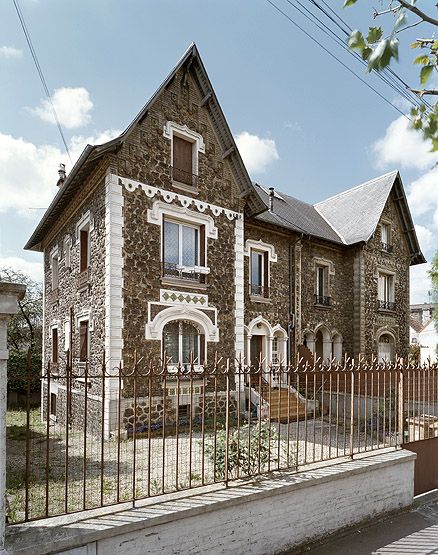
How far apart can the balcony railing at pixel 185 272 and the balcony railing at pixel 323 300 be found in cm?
731

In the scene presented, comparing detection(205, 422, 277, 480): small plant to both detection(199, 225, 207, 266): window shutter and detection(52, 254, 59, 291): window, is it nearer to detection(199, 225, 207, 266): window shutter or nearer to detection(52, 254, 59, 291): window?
detection(199, 225, 207, 266): window shutter

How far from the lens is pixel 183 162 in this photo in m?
12.6

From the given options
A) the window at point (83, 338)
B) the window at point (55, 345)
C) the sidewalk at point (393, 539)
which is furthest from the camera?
the window at point (55, 345)

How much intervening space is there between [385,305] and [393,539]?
16.9 m

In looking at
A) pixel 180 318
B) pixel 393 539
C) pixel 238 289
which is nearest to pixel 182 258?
pixel 180 318

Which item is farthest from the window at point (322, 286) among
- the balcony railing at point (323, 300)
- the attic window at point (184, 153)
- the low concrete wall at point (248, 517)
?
the low concrete wall at point (248, 517)

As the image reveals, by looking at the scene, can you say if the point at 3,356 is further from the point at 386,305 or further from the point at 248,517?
the point at 386,305

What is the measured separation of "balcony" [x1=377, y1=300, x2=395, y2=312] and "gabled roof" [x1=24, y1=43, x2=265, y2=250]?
31.1 ft

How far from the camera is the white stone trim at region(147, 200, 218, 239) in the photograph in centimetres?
1160

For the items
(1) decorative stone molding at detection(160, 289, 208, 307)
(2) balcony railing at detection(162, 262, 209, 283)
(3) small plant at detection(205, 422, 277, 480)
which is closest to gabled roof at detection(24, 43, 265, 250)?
(2) balcony railing at detection(162, 262, 209, 283)

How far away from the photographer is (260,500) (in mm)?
4305

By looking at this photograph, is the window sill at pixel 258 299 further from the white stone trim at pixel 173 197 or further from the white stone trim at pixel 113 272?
the white stone trim at pixel 113 272

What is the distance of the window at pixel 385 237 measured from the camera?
2036 centimetres

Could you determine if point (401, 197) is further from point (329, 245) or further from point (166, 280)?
point (166, 280)
